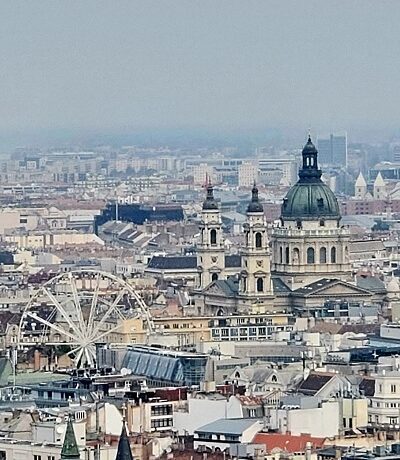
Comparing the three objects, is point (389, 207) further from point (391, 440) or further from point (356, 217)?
point (391, 440)

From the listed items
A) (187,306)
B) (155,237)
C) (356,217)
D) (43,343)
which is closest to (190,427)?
(43,343)

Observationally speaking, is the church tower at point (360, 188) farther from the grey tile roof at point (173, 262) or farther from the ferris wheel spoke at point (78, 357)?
the ferris wheel spoke at point (78, 357)

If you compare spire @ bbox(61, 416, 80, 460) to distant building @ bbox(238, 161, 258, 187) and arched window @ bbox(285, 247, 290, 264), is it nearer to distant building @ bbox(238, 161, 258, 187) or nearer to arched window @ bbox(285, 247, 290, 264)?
arched window @ bbox(285, 247, 290, 264)

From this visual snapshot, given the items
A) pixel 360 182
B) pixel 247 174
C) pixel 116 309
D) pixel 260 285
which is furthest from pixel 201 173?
pixel 116 309

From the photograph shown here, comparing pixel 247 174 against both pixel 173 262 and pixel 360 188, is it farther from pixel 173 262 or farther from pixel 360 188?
pixel 173 262


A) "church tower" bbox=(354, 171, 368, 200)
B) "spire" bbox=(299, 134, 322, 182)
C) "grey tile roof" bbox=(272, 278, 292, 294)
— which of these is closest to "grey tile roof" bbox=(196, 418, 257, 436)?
"grey tile roof" bbox=(272, 278, 292, 294)

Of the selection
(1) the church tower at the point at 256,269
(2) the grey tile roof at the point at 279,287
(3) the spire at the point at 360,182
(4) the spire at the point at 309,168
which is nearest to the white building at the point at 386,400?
(1) the church tower at the point at 256,269

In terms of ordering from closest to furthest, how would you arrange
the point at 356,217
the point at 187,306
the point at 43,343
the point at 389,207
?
the point at 43,343 → the point at 187,306 → the point at 356,217 → the point at 389,207
